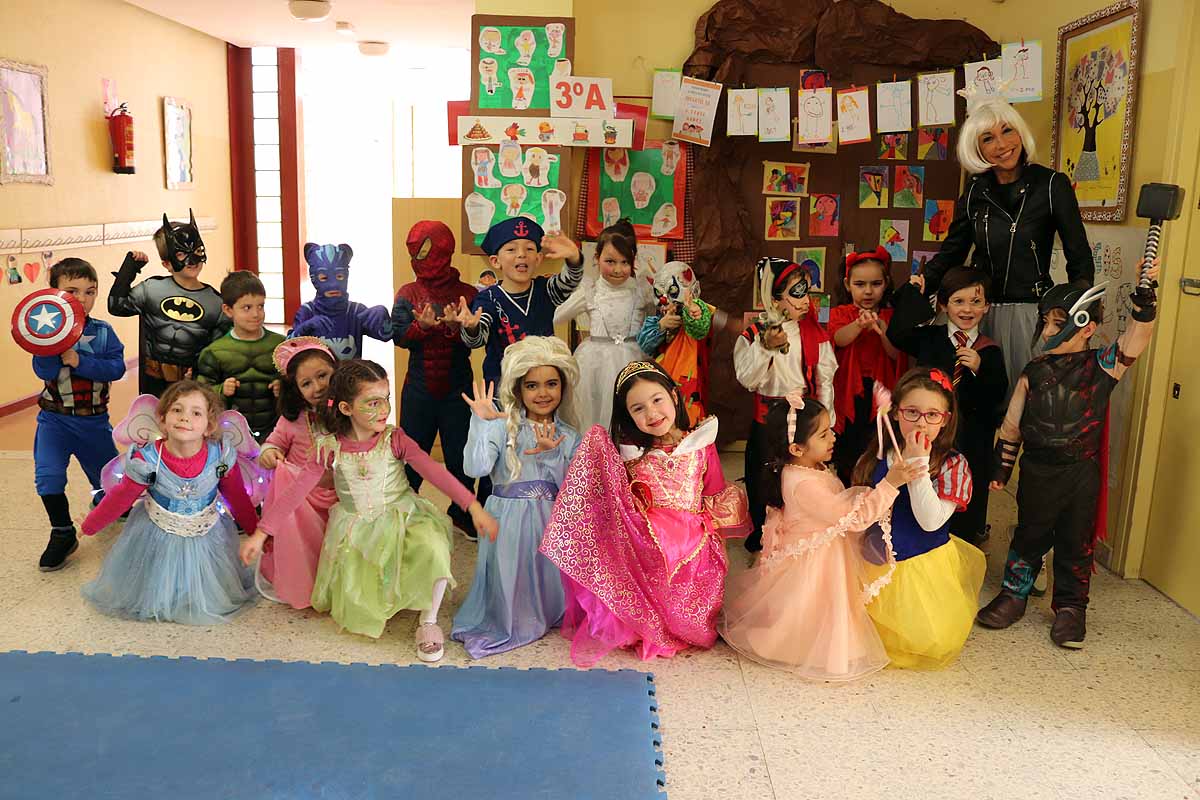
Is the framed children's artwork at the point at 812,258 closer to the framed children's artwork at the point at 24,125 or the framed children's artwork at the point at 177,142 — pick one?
the framed children's artwork at the point at 24,125

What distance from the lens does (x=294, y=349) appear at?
11.9ft

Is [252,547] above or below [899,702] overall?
above

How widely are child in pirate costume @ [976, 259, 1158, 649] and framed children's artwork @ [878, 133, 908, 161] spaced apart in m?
2.19

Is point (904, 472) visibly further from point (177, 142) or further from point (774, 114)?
point (177, 142)

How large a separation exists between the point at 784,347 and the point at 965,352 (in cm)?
65

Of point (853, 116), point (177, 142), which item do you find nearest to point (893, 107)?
point (853, 116)

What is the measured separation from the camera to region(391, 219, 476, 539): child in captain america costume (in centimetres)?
408

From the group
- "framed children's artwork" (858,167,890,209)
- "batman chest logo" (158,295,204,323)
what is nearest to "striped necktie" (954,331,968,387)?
"framed children's artwork" (858,167,890,209)

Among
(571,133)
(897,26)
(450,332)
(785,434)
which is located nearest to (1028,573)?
(785,434)

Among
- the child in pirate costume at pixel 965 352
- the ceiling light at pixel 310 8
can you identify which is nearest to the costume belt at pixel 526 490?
the child in pirate costume at pixel 965 352

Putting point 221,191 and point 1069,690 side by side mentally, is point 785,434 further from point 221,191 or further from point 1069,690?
point 221,191

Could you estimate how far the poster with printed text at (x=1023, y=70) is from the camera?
422 centimetres

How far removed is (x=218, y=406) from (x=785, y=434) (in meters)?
1.99

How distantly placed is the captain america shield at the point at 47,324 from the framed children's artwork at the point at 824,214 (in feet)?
12.0
